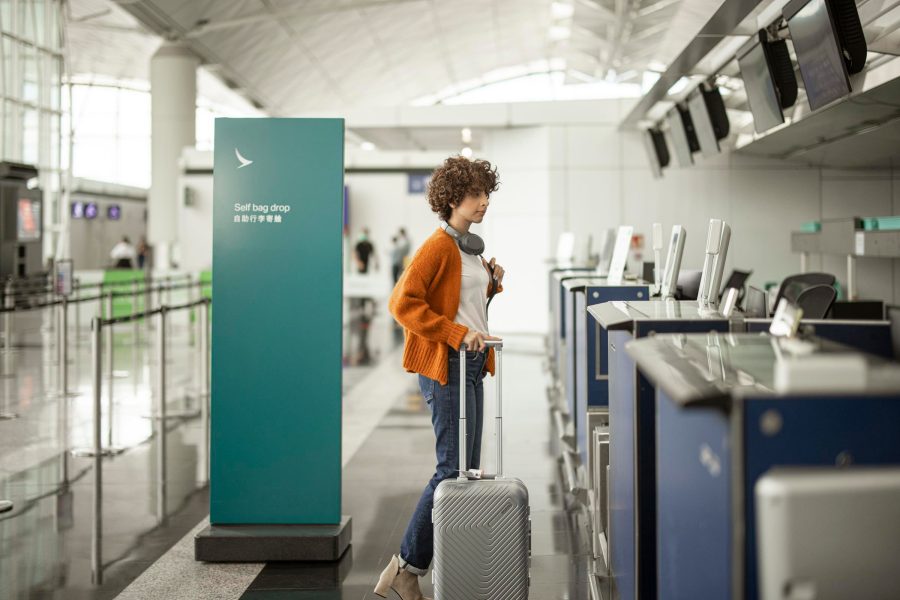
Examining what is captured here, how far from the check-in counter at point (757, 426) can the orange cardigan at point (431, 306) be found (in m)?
1.55

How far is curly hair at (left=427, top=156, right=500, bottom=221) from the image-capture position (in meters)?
3.69

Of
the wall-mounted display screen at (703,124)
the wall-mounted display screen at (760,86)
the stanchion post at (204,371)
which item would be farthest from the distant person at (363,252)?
the wall-mounted display screen at (760,86)

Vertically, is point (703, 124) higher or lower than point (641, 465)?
higher

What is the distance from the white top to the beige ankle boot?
1.00 metres

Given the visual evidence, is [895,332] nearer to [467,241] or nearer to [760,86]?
[467,241]

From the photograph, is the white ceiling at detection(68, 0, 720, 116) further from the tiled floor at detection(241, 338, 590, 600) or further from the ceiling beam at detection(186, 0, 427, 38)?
the tiled floor at detection(241, 338, 590, 600)

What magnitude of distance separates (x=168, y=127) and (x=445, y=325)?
64.6 ft

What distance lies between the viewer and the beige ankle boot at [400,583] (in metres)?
3.71

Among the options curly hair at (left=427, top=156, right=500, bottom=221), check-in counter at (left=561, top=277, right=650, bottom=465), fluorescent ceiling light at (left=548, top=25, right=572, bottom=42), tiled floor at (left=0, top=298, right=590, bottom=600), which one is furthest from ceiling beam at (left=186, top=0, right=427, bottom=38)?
curly hair at (left=427, top=156, right=500, bottom=221)

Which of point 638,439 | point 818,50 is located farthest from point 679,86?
point 638,439

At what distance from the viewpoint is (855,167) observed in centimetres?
1317

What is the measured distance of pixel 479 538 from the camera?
3395 mm

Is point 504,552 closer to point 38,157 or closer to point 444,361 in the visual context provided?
point 444,361

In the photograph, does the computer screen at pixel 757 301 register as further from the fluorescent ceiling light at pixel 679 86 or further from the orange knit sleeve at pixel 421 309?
the fluorescent ceiling light at pixel 679 86
